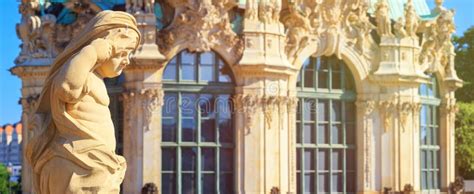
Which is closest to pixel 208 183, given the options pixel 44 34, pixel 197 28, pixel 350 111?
pixel 197 28

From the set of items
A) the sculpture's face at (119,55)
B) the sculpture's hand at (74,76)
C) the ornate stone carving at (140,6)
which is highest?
the ornate stone carving at (140,6)

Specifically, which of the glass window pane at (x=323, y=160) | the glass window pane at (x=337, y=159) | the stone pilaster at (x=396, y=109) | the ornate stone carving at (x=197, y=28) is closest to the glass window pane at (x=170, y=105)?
the ornate stone carving at (x=197, y=28)

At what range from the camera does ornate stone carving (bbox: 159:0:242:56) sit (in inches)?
1010

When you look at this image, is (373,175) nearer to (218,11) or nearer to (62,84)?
(218,11)

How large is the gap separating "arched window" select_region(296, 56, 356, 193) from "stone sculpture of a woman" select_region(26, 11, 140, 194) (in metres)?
20.7

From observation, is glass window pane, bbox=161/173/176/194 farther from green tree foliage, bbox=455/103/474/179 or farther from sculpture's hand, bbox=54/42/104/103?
sculpture's hand, bbox=54/42/104/103

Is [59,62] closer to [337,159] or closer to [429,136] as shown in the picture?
[337,159]

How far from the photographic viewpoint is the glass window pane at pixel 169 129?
25.9m

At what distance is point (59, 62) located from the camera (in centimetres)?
722

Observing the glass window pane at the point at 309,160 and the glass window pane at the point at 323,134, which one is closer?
the glass window pane at the point at 309,160

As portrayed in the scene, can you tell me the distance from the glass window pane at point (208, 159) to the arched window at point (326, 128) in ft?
9.84

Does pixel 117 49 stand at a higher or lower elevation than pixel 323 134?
lower

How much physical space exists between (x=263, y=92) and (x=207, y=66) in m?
1.74

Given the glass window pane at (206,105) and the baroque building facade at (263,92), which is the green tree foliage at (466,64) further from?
the glass window pane at (206,105)
